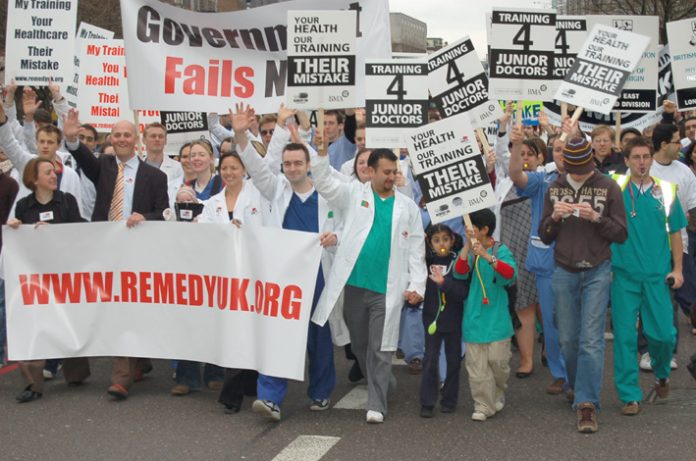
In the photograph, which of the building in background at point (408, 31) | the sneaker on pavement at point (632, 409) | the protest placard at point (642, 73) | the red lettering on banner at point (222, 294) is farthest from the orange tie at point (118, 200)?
the building in background at point (408, 31)

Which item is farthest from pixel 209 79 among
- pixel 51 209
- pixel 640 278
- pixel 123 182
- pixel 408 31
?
pixel 408 31

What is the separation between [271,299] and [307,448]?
1.35 m

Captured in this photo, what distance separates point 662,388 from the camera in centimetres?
796

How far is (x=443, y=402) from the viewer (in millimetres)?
7781

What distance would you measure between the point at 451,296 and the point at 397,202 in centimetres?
77

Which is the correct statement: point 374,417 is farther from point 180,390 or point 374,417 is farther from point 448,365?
point 180,390

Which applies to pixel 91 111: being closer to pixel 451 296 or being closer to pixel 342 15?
pixel 342 15

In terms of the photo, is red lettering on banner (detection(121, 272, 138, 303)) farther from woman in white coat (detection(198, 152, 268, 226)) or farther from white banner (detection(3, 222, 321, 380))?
woman in white coat (detection(198, 152, 268, 226))

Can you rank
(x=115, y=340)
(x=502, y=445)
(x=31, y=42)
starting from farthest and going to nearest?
(x=31, y=42), (x=115, y=340), (x=502, y=445)

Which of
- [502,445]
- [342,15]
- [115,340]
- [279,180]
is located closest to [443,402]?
[502,445]

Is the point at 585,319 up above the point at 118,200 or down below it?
below

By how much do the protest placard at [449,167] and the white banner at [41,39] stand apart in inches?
208

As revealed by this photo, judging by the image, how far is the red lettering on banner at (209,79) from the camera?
989 cm

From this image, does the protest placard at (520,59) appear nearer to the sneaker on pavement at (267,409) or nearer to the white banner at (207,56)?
the white banner at (207,56)
